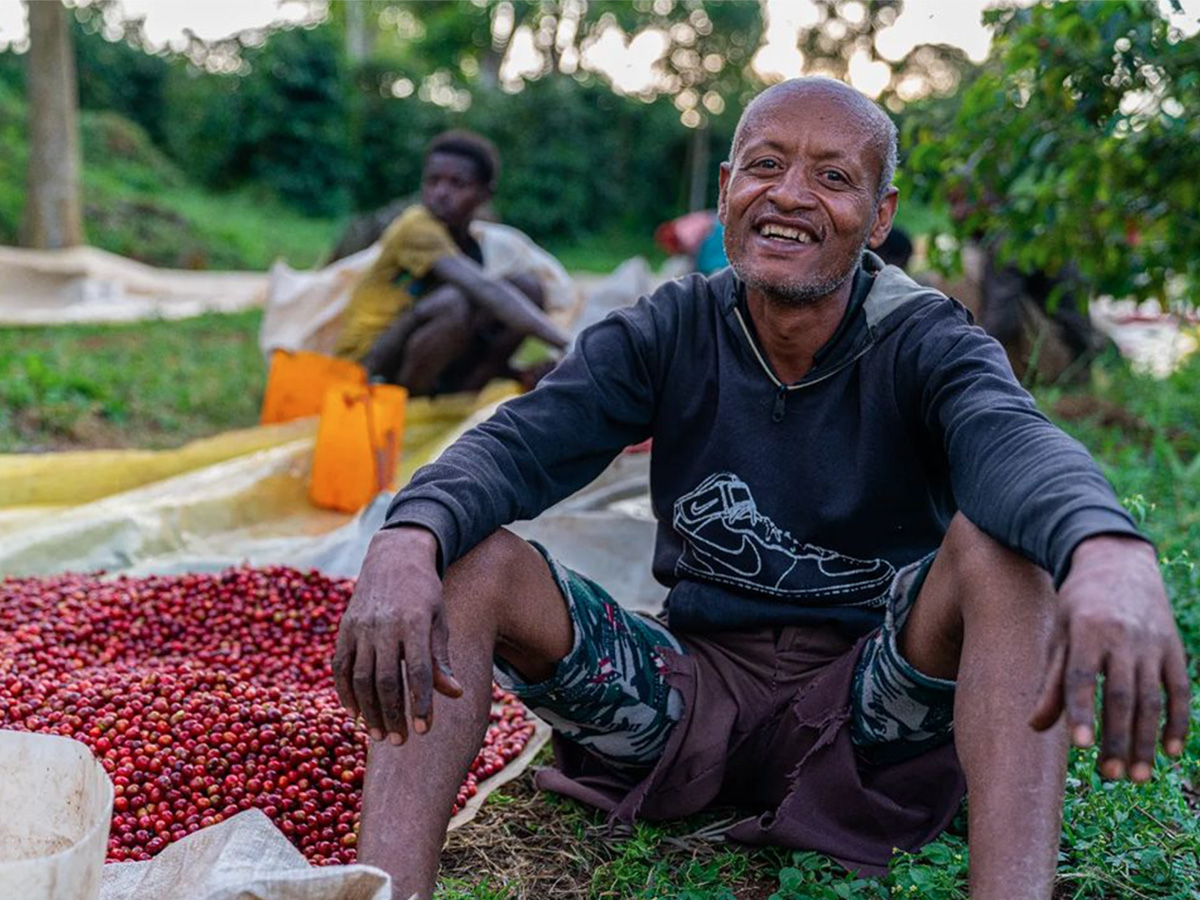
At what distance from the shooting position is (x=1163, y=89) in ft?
12.2

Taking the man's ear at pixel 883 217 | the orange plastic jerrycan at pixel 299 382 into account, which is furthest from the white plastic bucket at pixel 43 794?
the orange plastic jerrycan at pixel 299 382

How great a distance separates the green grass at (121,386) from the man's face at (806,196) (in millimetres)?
3861

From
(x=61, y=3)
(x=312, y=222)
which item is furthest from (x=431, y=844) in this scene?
(x=312, y=222)

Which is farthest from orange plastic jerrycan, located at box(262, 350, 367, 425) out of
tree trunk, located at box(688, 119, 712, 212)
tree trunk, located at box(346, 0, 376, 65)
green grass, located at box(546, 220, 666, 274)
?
tree trunk, located at box(346, 0, 376, 65)

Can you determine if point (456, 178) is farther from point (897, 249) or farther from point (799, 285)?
point (799, 285)

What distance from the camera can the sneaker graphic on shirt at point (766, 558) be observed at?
2.04 metres

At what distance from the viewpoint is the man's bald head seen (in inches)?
78.7

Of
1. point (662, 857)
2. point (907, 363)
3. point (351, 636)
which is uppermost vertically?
point (907, 363)

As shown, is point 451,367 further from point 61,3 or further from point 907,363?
point 61,3

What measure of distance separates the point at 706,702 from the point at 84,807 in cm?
95

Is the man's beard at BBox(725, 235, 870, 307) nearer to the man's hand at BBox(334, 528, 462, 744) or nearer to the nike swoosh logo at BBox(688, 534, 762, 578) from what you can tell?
the nike swoosh logo at BBox(688, 534, 762, 578)

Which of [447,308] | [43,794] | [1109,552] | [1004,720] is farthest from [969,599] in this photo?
[447,308]

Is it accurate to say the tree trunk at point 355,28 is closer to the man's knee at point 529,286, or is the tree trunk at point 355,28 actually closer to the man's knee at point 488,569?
the man's knee at point 529,286

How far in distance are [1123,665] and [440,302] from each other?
4.12 metres
